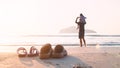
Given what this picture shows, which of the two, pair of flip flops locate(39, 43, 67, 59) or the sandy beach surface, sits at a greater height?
pair of flip flops locate(39, 43, 67, 59)

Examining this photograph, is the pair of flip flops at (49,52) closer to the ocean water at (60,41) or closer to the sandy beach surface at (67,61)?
the sandy beach surface at (67,61)

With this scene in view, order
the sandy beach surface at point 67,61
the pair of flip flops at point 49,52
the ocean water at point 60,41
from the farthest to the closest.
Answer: the ocean water at point 60,41 < the pair of flip flops at point 49,52 < the sandy beach surface at point 67,61

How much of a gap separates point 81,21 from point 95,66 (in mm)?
6261

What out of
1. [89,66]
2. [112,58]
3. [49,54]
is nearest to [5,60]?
[49,54]

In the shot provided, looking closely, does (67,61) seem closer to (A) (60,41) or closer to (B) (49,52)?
(B) (49,52)

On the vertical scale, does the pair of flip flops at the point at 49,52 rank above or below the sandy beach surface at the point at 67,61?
above

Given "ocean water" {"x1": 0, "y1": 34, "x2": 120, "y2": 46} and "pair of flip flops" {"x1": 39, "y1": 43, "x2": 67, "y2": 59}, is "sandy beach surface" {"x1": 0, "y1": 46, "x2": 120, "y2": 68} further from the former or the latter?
"ocean water" {"x1": 0, "y1": 34, "x2": 120, "y2": 46}

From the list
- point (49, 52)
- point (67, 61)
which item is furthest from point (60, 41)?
point (67, 61)

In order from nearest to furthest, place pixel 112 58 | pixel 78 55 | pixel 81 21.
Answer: pixel 112 58 < pixel 78 55 < pixel 81 21

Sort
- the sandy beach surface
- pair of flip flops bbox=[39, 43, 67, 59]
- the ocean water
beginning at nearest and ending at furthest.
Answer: the sandy beach surface → pair of flip flops bbox=[39, 43, 67, 59] → the ocean water

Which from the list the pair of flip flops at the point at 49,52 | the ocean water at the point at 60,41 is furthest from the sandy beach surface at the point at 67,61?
the ocean water at the point at 60,41

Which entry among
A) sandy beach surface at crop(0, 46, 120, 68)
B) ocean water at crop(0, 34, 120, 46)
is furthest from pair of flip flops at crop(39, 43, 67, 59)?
ocean water at crop(0, 34, 120, 46)

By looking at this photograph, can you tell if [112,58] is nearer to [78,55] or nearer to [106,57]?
[106,57]

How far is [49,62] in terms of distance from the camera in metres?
11.2
